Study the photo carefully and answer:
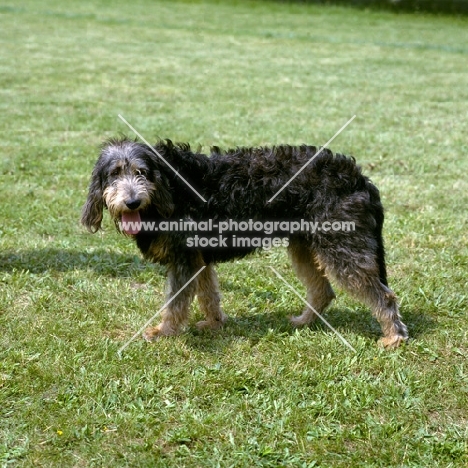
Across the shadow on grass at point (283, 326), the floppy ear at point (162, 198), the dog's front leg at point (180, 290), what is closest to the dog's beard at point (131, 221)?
the floppy ear at point (162, 198)

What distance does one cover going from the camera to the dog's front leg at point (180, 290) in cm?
466

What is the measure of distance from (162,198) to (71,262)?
1.80 m

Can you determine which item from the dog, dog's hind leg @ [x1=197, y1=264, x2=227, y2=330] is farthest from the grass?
the dog

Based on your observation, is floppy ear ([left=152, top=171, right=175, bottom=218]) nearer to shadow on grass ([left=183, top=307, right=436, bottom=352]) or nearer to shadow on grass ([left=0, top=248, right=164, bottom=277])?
shadow on grass ([left=183, top=307, right=436, bottom=352])

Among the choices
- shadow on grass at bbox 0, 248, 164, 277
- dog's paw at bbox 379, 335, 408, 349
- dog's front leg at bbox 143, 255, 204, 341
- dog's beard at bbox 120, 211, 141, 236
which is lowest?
shadow on grass at bbox 0, 248, 164, 277

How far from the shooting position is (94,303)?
520cm

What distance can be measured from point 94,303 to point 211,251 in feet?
3.63

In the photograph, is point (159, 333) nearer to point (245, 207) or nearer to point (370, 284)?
point (245, 207)

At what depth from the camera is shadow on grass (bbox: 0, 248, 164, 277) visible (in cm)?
580

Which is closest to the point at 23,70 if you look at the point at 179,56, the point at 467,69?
the point at 179,56

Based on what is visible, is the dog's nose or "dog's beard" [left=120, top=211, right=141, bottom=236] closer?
the dog's nose

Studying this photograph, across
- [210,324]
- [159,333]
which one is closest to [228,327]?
[210,324]

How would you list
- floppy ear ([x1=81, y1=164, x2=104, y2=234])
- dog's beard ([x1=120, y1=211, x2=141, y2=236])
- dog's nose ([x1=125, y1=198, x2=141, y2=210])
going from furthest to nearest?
floppy ear ([x1=81, y1=164, x2=104, y2=234]) → dog's beard ([x1=120, y1=211, x2=141, y2=236]) → dog's nose ([x1=125, y1=198, x2=141, y2=210])

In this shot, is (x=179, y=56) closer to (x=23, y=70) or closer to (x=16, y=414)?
(x=23, y=70)
